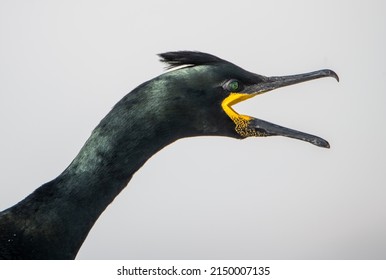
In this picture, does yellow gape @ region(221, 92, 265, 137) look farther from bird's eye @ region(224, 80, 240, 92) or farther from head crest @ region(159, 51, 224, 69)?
head crest @ region(159, 51, 224, 69)

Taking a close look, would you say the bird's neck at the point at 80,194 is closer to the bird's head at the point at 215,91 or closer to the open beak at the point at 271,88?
the bird's head at the point at 215,91

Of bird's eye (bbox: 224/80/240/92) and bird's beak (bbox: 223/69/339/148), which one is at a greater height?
bird's eye (bbox: 224/80/240/92)

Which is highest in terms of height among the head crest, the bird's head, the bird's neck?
the head crest

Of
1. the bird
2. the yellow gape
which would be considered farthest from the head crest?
the yellow gape

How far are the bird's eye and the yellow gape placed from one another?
0.05 feet

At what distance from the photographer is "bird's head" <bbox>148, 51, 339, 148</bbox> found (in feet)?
5.67

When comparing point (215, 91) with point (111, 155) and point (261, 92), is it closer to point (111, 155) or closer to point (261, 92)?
point (261, 92)

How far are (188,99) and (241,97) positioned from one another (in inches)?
7.0

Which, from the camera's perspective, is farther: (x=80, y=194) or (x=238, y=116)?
(x=238, y=116)

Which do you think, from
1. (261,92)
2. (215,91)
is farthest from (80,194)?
(261,92)

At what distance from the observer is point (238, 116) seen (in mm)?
1813

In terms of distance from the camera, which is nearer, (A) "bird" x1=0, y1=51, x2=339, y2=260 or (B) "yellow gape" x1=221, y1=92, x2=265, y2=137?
(A) "bird" x1=0, y1=51, x2=339, y2=260

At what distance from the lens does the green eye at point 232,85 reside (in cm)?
178

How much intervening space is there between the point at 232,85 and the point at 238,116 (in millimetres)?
93
